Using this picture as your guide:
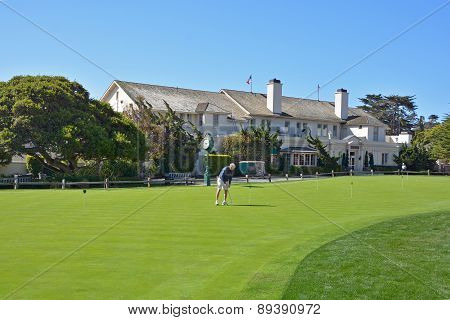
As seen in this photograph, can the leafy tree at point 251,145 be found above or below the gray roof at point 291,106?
below

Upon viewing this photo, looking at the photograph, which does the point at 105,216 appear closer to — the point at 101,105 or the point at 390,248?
the point at 390,248

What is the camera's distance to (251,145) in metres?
58.1

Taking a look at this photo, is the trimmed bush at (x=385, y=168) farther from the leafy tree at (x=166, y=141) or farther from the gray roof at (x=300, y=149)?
the leafy tree at (x=166, y=141)

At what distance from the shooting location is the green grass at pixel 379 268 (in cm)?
872

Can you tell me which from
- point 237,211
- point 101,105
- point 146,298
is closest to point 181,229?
point 237,211

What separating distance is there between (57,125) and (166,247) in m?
30.1

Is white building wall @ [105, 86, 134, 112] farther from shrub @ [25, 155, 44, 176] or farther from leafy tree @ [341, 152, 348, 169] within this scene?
leafy tree @ [341, 152, 348, 169]

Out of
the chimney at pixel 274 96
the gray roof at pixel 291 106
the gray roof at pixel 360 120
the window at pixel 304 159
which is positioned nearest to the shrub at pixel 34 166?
the gray roof at pixel 291 106

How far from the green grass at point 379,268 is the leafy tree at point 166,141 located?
37.4 meters

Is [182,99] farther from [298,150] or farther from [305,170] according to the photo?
[305,170]

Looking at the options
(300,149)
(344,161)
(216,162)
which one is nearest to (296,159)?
(300,149)

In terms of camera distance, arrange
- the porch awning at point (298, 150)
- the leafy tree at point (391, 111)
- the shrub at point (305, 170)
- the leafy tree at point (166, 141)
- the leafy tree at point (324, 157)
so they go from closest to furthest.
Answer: the leafy tree at point (166, 141) → the shrub at point (305, 170) → the leafy tree at point (324, 157) → the porch awning at point (298, 150) → the leafy tree at point (391, 111)

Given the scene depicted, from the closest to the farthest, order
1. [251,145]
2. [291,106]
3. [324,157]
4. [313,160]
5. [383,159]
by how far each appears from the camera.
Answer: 1. [251,145]
2. [324,157]
3. [313,160]
4. [291,106]
5. [383,159]

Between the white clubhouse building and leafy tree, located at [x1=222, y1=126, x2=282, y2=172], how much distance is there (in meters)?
1.51
